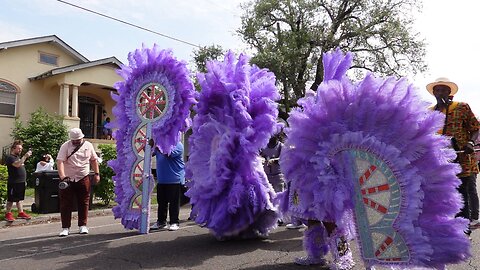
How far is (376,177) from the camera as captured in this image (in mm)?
3734

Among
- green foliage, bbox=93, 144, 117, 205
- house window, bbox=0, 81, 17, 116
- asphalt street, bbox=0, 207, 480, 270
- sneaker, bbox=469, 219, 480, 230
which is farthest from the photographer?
house window, bbox=0, 81, 17, 116

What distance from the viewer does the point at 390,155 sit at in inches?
143

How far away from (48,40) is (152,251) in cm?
1828

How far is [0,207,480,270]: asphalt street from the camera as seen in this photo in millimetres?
5020

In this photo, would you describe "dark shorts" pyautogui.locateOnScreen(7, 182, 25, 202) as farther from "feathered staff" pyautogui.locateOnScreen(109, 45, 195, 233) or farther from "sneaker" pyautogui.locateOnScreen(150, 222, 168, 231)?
"sneaker" pyautogui.locateOnScreen(150, 222, 168, 231)

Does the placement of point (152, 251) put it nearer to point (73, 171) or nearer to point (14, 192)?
point (73, 171)

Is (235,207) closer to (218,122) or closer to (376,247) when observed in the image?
(218,122)

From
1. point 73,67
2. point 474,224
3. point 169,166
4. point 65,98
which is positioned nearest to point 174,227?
point 169,166

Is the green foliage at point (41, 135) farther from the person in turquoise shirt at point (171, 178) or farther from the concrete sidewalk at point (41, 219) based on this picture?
the person in turquoise shirt at point (171, 178)

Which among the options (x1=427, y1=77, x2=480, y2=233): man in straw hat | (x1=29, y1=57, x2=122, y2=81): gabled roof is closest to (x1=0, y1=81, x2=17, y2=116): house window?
(x1=29, y1=57, x2=122, y2=81): gabled roof

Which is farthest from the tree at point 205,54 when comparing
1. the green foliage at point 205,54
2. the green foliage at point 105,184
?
the green foliage at point 105,184

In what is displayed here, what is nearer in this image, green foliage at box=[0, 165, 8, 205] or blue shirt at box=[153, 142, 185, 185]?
blue shirt at box=[153, 142, 185, 185]

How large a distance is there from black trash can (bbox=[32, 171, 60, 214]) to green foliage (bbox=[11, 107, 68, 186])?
6721 mm

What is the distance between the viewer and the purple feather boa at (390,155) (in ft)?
11.6
